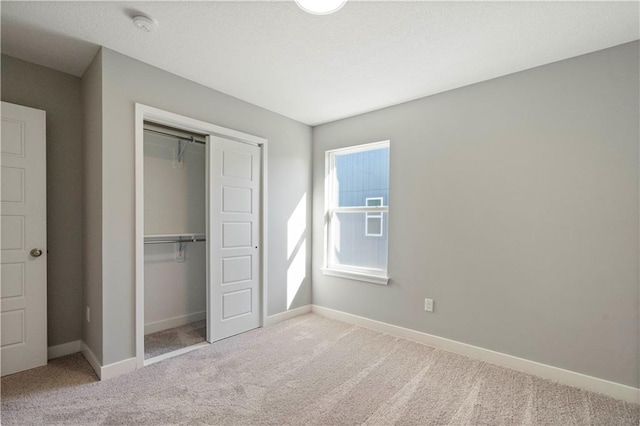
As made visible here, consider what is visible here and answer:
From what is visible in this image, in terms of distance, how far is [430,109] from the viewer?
10.4 feet

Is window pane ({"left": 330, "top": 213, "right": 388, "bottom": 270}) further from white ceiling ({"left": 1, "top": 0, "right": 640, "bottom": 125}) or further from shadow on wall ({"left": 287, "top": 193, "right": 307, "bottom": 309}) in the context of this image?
white ceiling ({"left": 1, "top": 0, "right": 640, "bottom": 125})

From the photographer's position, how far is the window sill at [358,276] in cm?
348

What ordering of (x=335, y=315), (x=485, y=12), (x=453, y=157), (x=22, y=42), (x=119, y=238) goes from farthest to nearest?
(x=335, y=315) → (x=453, y=157) → (x=119, y=238) → (x=22, y=42) → (x=485, y=12)

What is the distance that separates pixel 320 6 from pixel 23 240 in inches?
116

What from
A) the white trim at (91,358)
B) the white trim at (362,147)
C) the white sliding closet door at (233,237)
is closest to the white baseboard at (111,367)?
the white trim at (91,358)

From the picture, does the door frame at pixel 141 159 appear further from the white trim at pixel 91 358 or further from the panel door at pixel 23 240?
the panel door at pixel 23 240

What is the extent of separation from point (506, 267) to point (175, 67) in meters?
3.46

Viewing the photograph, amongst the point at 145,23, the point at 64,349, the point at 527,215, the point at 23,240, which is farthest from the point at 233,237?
the point at 527,215

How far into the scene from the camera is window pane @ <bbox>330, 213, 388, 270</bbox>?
362 cm

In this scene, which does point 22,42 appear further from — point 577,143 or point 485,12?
point 577,143

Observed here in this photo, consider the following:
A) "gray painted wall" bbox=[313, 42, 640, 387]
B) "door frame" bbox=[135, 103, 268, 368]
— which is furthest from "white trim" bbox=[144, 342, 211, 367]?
"gray painted wall" bbox=[313, 42, 640, 387]

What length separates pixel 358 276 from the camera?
3686 mm

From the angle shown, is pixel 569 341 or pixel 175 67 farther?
pixel 175 67

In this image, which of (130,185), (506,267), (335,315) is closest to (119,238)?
(130,185)
